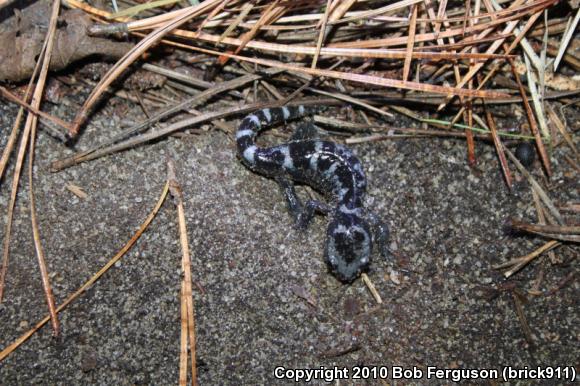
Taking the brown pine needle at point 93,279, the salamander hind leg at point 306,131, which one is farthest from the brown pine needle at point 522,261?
the brown pine needle at point 93,279

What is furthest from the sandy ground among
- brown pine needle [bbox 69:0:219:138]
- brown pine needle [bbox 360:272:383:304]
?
brown pine needle [bbox 69:0:219:138]

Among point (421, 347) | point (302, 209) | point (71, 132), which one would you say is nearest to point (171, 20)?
point (71, 132)

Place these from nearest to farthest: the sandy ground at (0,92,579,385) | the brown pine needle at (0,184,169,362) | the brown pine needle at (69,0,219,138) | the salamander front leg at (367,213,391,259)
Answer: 1. the brown pine needle at (0,184,169,362)
2. the sandy ground at (0,92,579,385)
3. the brown pine needle at (69,0,219,138)
4. the salamander front leg at (367,213,391,259)

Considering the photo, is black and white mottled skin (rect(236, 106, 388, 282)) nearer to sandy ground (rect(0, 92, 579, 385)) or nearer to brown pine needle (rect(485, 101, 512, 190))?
sandy ground (rect(0, 92, 579, 385))

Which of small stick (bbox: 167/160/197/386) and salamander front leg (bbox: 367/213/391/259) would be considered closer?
small stick (bbox: 167/160/197/386)

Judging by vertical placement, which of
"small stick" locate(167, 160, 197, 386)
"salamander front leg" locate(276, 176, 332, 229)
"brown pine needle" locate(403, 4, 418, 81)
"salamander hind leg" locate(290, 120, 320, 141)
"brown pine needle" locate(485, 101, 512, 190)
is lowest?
"small stick" locate(167, 160, 197, 386)

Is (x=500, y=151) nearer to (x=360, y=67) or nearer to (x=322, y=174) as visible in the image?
(x=360, y=67)

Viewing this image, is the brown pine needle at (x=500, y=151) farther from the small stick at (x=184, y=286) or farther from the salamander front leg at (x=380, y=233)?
the small stick at (x=184, y=286)

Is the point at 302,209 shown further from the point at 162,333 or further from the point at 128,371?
the point at 128,371
